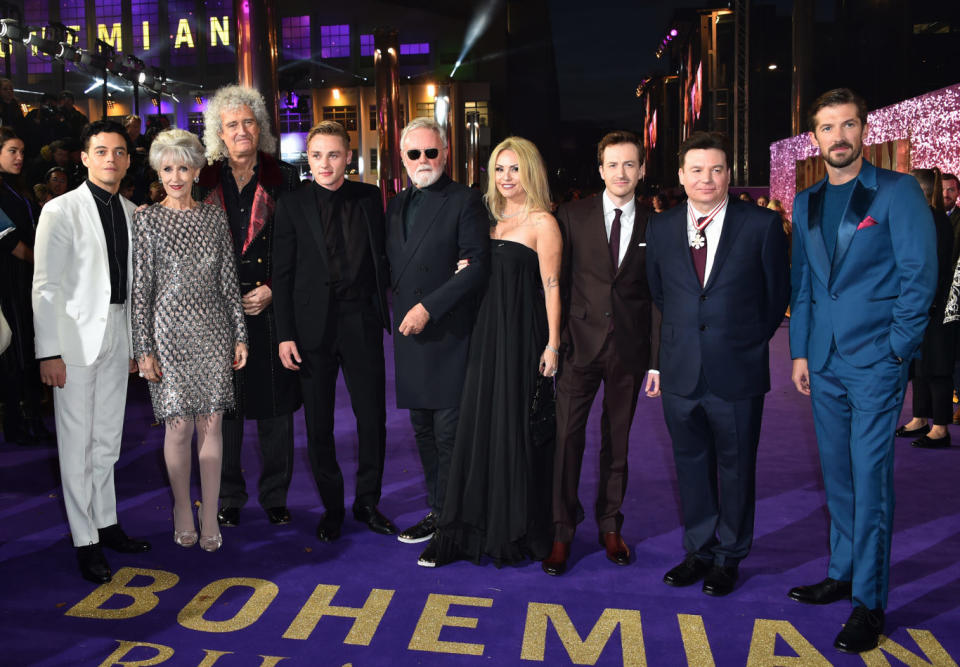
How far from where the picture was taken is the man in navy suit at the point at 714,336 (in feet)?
10.5

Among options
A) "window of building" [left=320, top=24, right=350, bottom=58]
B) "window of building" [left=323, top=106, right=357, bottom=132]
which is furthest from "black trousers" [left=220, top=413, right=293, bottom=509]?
"window of building" [left=320, top=24, right=350, bottom=58]

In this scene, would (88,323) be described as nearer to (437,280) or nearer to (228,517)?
(228,517)

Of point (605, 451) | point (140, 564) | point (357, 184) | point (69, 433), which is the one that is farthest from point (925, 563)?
point (69, 433)

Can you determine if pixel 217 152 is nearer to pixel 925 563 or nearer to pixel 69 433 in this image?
pixel 69 433

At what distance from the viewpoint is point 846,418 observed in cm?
312

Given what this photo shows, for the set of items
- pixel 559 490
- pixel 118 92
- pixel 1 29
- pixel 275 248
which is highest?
pixel 118 92

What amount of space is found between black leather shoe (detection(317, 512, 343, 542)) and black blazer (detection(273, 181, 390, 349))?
2.73ft

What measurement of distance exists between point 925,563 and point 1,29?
68.5ft

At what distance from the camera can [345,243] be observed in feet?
12.5

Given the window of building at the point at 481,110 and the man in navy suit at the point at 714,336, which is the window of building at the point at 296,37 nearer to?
the window of building at the point at 481,110

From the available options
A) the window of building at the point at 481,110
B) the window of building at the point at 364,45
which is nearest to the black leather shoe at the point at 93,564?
the window of building at the point at 481,110

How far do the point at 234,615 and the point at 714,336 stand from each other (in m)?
2.09

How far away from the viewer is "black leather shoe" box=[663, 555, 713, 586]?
340cm

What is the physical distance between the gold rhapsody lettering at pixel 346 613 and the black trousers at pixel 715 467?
128 centimetres
